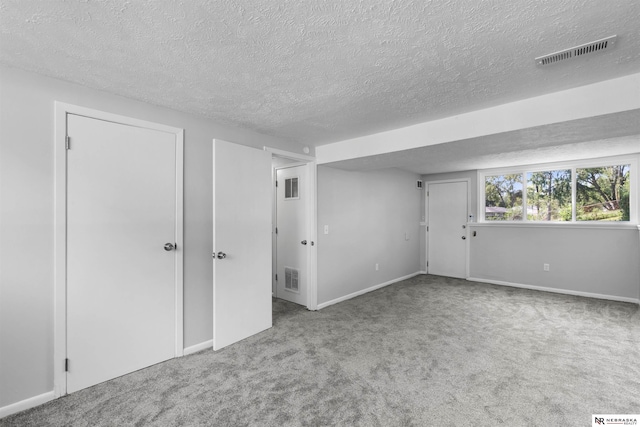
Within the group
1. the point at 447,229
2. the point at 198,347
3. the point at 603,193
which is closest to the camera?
the point at 198,347

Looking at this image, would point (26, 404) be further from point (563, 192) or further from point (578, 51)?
point (563, 192)

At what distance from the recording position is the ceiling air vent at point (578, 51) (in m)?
1.58

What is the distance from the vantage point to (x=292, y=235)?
427 centimetres

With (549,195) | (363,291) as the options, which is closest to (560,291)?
(549,195)

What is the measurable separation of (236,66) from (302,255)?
8.98 ft

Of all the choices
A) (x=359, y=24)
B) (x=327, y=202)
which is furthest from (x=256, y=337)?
(x=359, y=24)

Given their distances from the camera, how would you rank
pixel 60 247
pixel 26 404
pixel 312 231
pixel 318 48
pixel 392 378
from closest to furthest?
pixel 318 48
pixel 26 404
pixel 60 247
pixel 392 378
pixel 312 231

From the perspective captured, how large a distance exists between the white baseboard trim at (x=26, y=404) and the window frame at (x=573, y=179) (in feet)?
20.5

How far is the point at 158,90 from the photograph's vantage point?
2223 mm

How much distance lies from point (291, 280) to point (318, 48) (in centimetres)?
332

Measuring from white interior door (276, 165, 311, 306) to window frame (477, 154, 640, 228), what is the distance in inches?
144

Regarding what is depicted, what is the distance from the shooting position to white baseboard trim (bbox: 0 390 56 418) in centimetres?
187

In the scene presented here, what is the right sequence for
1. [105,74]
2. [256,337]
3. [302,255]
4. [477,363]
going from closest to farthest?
[105,74], [477,363], [256,337], [302,255]

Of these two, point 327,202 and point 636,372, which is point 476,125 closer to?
point 327,202
